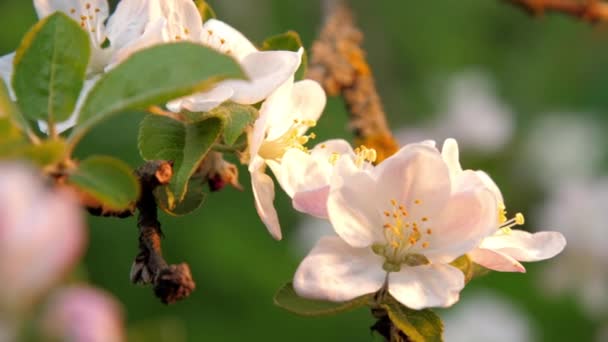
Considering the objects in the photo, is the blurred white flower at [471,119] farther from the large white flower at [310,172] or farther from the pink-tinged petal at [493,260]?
the pink-tinged petal at [493,260]

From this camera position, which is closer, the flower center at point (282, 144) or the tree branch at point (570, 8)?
the flower center at point (282, 144)

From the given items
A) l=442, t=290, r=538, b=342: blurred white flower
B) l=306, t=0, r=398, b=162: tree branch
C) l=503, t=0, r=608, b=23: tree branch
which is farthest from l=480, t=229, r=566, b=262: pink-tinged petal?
l=442, t=290, r=538, b=342: blurred white flower

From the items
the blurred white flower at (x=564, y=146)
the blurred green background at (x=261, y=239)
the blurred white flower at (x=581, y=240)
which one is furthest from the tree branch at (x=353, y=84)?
the blurred white flower at (x=564, y=146)

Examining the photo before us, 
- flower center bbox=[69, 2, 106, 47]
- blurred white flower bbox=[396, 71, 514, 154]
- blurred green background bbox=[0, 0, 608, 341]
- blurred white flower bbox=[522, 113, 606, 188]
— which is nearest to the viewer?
flower center bbox=[69, 2, 106, 47]

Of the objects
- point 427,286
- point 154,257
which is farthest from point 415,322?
point 154,257

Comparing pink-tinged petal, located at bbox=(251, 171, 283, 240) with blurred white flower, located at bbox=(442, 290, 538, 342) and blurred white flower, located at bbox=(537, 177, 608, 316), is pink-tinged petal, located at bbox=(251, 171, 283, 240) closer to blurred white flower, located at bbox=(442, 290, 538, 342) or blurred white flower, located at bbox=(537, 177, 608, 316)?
blurred white flower, located at bbox=(442, 290, 538, 342)

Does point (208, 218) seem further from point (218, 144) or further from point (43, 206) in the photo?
point (43, 206)
